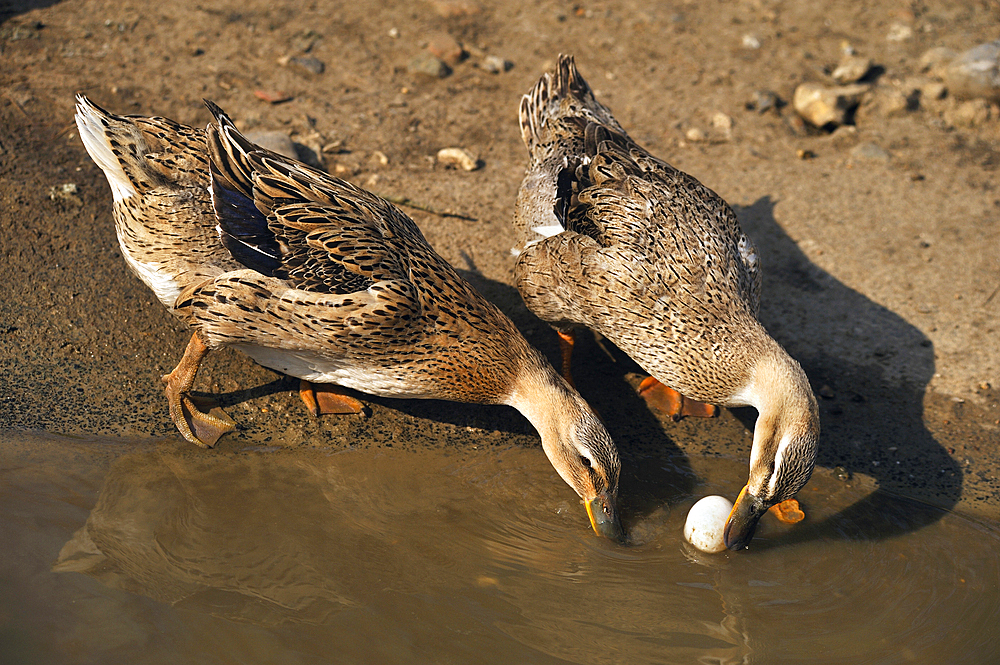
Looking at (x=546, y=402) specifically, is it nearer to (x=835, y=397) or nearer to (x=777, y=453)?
(x=777, y=453)

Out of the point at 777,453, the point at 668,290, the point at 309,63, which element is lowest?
the point at 777,453

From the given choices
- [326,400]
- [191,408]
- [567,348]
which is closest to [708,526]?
[567,348]

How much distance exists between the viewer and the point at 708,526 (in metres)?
4.61

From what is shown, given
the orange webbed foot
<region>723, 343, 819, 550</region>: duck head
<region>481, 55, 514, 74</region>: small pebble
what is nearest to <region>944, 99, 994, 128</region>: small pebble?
<region>481, 55, 514, 74</region>: small pebble

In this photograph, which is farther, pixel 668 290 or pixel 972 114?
pixel 972 114

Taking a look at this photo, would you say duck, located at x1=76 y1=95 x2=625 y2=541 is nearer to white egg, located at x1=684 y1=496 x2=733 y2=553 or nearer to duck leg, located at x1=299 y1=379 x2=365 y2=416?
duck leg, located at x1=299 y1=379 x2=365 y2=416

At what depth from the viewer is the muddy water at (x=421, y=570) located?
156 inches

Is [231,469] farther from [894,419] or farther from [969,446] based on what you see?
[969,446]

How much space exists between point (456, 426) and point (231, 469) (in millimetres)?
1479

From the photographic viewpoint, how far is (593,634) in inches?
165

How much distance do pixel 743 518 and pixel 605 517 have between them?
2.51 ft

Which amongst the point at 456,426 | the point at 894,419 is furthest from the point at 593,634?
the point at 894,419

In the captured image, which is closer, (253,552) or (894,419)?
(253,552)

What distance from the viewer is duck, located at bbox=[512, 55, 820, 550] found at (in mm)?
4656
